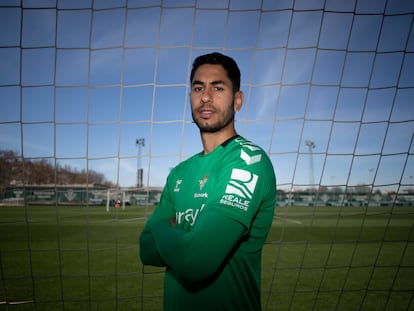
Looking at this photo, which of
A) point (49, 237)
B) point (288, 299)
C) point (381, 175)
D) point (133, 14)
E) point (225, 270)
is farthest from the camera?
point (49, 237)

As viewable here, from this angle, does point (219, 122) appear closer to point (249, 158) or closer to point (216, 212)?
point (249, 158)

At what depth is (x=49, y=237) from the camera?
8.84m

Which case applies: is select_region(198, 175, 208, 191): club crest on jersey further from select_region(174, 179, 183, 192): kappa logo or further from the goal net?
the goal net

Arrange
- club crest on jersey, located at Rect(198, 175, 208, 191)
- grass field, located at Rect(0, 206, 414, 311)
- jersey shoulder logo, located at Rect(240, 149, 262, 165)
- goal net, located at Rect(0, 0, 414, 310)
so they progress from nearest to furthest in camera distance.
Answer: jersey shoulder logo, located at Rect(240, 149, 262, 165), club crest on jersey, located at Rect(198, 175, 208, 191), goal net, located at Rect(0, 0, 414, 310), grass field, located at Rect(0, 206, 414, 311)

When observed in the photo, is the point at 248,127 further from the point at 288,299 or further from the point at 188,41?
the point at 288,299

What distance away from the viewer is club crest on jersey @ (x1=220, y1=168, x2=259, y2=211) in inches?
36.3

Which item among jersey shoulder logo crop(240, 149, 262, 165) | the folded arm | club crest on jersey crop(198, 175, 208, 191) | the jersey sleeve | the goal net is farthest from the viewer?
the goal net

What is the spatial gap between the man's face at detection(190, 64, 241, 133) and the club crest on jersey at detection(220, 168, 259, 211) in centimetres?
33

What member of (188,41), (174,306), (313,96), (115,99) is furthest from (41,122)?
(313,96)

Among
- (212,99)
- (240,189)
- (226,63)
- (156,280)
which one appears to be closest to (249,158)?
(240,189)

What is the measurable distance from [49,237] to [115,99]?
7.87m

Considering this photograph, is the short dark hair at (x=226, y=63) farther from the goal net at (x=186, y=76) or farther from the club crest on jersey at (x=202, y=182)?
the goal net at (x=186, y=76)

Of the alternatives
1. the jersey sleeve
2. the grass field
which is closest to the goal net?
the grass field

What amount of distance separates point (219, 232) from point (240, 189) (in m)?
0.17
